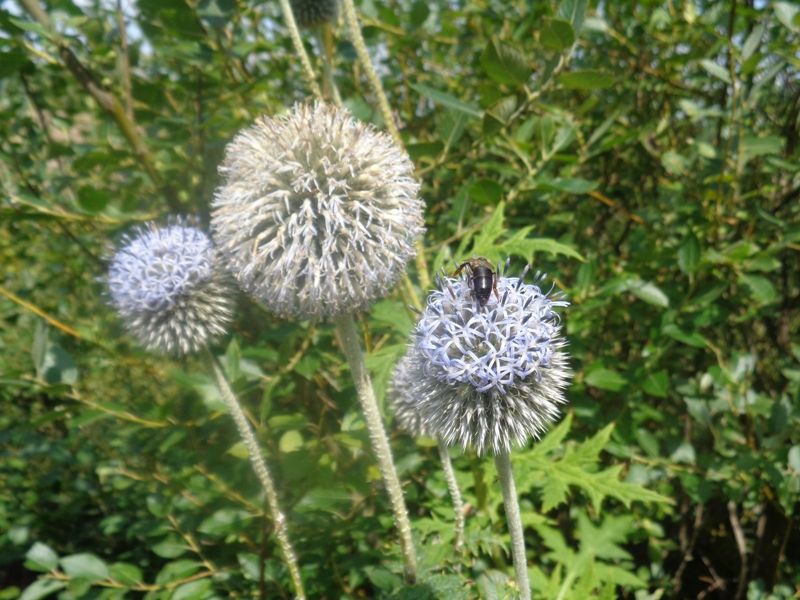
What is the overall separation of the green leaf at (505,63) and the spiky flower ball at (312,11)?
895 mm

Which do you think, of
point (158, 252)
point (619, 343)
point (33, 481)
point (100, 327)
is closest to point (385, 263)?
point (158, 252)

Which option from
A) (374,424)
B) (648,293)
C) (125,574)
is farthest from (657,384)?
(125,574)

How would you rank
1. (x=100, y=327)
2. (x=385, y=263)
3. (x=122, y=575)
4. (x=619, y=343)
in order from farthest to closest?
(x=100, y=327) < (x=619, y=343) < (x=122, y=575) < (x=385, y=263)

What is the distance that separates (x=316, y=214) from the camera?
6.03ft

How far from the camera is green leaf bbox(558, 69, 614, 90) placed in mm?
2020

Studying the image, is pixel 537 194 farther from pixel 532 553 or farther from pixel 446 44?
pixel 532 553

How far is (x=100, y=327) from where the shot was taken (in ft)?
12.7

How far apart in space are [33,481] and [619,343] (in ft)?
12.6

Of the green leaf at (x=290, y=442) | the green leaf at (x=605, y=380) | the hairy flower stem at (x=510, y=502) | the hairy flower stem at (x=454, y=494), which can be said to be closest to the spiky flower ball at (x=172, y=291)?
the green leaf at (x=290, y=442)

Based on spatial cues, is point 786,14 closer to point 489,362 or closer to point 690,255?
point 690,255

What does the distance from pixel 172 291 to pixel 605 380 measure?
1.80m

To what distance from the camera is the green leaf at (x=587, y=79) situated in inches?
79.5

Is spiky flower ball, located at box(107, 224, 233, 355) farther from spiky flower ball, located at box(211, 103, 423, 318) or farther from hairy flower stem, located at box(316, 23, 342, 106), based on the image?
hairy flower stem, located at box(316, 23, 342, 106)

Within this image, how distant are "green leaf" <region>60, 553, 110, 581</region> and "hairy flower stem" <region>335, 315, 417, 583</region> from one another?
1.40 metres
